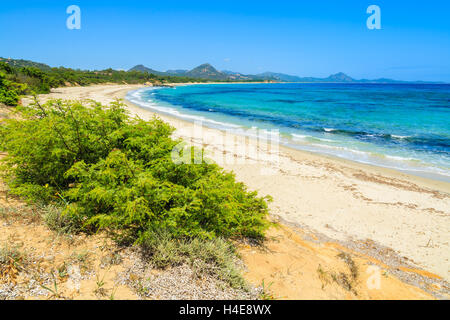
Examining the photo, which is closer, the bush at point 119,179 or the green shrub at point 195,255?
the green shrub at point 195,255

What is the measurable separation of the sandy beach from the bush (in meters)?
1.12

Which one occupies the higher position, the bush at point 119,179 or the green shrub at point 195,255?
the bush at point 119,179

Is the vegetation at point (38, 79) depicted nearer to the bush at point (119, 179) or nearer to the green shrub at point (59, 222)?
the bush at point (119, 179)

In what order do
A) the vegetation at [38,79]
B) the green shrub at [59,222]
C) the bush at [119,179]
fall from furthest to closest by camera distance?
the vegetation at [38,79] → the green shrub at [59,222] → the bush at [119,179]

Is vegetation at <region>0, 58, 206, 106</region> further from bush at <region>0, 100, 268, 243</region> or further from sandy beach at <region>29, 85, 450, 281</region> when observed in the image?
sandy beach at <region>29, 85, 450, 281</region>

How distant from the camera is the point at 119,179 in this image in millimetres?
4145

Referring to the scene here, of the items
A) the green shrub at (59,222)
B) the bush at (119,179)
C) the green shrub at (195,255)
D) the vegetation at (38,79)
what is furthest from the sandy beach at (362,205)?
the vegetation at (38,79)

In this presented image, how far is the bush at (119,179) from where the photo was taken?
3.85m

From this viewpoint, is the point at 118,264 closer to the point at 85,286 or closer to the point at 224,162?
the point at 85,286

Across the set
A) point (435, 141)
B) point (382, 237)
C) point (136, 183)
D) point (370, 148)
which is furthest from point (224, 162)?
point (435, 141)

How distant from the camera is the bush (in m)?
3.85

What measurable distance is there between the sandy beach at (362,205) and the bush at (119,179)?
3.67ft

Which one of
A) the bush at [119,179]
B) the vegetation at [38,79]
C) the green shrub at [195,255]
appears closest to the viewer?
the green shrub at [195,255]
